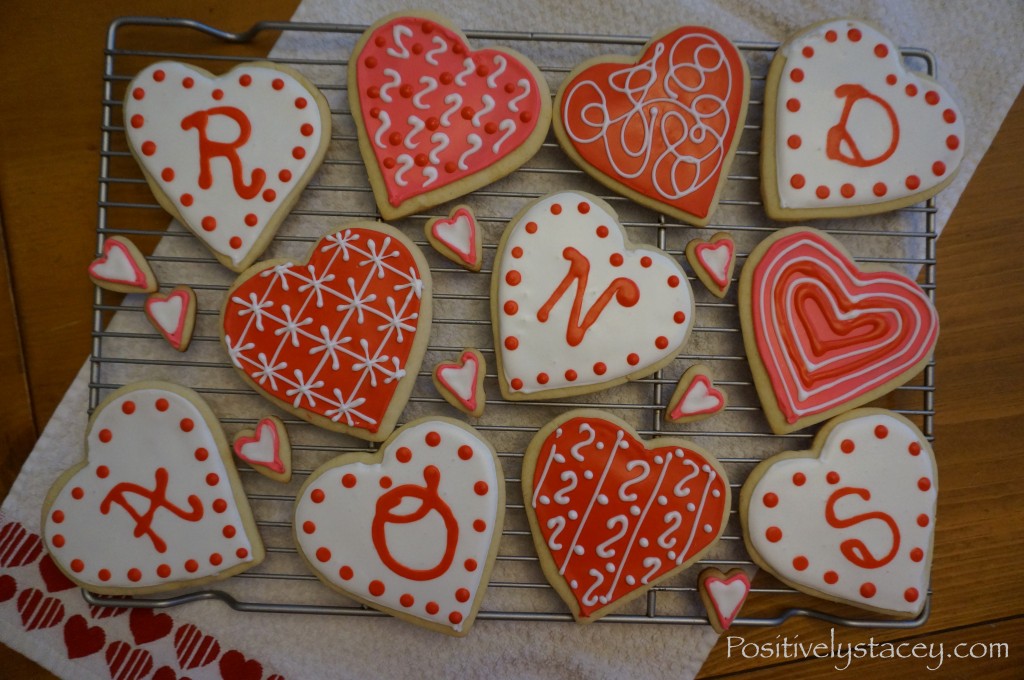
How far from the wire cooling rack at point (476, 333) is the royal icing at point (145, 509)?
6 centimetres

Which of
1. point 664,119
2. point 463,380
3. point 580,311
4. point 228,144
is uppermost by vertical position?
point 664,119

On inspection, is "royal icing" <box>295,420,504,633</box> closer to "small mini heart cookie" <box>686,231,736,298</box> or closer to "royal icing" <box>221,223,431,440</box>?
"royal icing" <box>221,223,431,440</box>

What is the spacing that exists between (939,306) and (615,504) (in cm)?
67

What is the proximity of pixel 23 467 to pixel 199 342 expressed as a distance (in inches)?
14.5

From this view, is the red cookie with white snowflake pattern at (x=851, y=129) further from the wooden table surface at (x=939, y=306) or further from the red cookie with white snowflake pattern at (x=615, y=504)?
the red cookie with white snowflake pattern at (x=615, y=504)

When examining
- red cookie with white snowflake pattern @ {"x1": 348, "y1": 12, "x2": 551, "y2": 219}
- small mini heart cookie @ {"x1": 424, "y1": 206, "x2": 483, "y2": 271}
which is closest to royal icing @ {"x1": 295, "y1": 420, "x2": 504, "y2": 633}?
small mini heart cookie @ {"x1": 424, "y1": 206, "x2": 483, "y2": 271}

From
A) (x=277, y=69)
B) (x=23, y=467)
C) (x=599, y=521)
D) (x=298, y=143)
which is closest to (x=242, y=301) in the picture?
(x=298, y=143)

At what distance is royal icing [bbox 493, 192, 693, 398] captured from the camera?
44.0 inches

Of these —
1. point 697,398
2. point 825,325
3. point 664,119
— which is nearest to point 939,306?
point 825,325

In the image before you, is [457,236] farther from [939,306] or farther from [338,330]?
[939,306]

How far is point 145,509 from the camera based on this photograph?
3.70 feet

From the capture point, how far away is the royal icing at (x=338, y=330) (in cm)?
111

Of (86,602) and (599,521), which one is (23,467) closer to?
(86,602)

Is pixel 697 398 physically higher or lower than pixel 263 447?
higher
